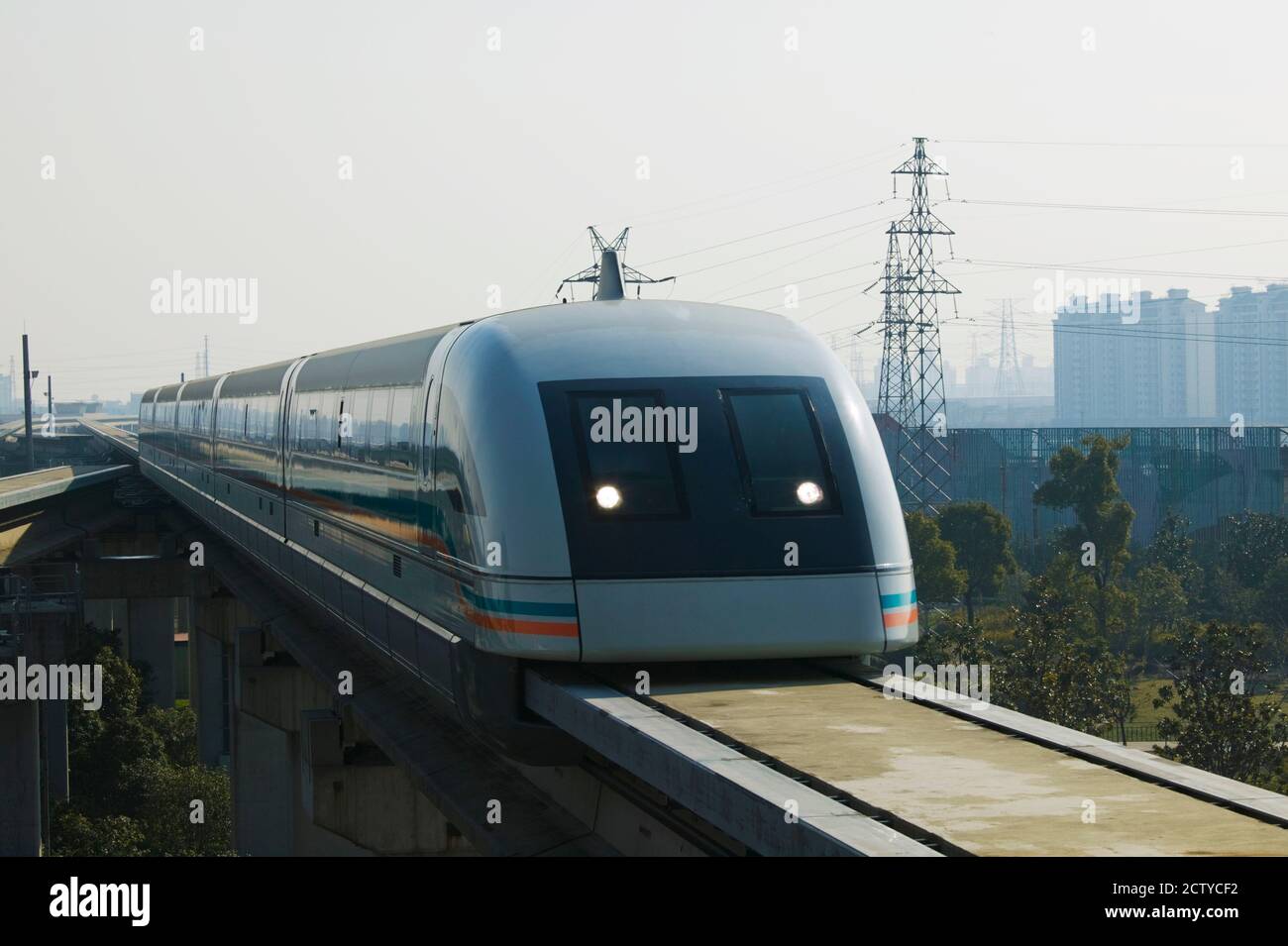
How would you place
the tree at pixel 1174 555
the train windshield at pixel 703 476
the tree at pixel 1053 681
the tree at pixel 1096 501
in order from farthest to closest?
the tree at pixel 1174 555 → the tree at pixel 1096 501 → the tree at pixel 1053 681 → the train windshield at pixel 703 476

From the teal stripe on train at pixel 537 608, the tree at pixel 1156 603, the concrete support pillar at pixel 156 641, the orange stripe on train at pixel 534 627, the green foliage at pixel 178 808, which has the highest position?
the teal stripe on train at pixel 537 608

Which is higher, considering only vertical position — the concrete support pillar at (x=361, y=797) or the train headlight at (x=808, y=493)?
the train headlight at (x=808, y=493)

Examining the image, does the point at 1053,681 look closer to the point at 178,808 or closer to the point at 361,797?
the point at 361,797

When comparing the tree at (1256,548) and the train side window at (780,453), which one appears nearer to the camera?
the train side window at (780,453)

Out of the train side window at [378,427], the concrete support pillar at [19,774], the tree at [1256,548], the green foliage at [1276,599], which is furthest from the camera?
the tree at [1256,548]

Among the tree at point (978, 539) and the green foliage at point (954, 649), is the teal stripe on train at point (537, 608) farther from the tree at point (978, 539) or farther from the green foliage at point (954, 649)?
the tree at point (978, 539)

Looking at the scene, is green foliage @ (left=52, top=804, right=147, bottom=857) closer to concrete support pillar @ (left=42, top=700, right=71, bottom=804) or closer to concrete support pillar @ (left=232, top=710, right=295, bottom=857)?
concrete support pillar @ (left=42, top=700, right=71, bottom=804)

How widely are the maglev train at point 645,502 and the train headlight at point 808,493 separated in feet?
0.04

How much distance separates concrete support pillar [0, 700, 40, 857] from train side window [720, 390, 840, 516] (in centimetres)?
2758

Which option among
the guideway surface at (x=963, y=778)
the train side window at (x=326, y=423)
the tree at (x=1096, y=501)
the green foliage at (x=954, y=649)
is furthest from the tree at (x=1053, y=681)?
the guideway surface at (x=963, y=778)

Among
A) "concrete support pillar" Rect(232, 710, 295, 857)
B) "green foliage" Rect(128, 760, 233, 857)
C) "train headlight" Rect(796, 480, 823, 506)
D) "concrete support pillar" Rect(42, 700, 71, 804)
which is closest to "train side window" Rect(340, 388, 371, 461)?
"train headlight" Rect(796, 480, 823, 506)

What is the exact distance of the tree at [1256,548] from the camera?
70.7 m

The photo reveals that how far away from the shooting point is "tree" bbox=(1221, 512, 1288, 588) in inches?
2783
